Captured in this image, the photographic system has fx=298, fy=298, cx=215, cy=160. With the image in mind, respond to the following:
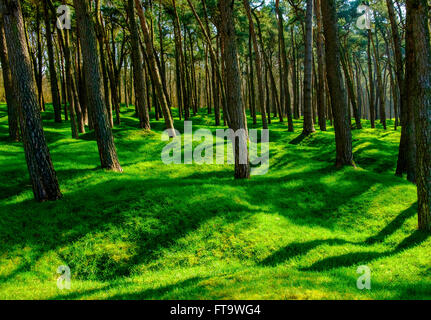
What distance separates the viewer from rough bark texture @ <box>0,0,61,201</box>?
7.64 m

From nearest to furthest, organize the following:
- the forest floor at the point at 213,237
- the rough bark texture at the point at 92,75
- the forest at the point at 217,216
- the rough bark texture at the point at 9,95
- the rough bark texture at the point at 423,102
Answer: the forest floor at the point at 213,237 < the forest at the point at 217,216 < the rough bark texture at the point at 423,102 < the rough bark texture at the point at 92,75 < the rough bark texture at the point at 9,95

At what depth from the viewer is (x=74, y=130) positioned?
53.9 feet

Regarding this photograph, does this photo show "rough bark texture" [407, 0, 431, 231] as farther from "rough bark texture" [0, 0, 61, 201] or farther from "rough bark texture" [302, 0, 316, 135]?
"rough bark texture" [302, 0, 316, 135]

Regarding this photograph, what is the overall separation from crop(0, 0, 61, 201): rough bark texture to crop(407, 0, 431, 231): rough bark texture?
30.7 feet

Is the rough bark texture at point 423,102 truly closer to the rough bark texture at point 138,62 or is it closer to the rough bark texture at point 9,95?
the rough bark texture at point 138,62

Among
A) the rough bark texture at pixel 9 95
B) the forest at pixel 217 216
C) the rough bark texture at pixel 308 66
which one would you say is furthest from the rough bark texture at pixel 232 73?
the rough bark texture at pixel 9 95

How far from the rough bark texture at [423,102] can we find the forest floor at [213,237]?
2.86 ft

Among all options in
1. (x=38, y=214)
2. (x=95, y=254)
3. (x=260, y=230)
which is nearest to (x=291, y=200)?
(x=260, y=230)


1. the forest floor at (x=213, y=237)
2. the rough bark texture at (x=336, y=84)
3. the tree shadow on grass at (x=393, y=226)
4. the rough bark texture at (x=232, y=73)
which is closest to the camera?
the forest floor at (x=213, y=237)

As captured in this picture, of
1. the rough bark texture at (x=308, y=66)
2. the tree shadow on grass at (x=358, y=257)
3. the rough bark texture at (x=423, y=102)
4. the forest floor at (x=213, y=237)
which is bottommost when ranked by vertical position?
the tree shadow on grass at (x=358, y=257)

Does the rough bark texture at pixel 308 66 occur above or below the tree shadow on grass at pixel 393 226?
above

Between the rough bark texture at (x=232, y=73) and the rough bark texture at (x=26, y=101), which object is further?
the rough bark texture at (x=232, y=73)

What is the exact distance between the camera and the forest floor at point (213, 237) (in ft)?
16.4

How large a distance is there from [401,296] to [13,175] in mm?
10947
